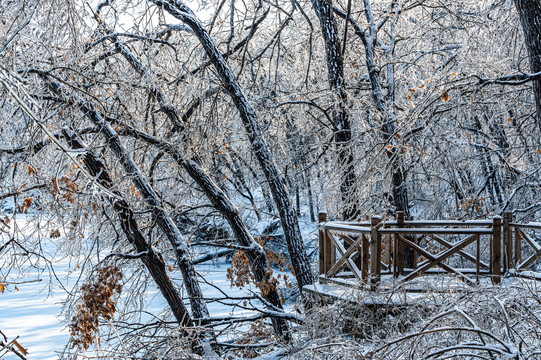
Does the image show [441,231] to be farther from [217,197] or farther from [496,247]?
[217,197]

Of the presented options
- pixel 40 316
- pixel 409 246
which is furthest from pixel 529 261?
pixel 40 316

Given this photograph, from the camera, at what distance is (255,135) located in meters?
8.77

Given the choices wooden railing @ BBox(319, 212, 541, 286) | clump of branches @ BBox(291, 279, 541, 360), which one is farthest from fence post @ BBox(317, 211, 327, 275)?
clump of branches @ BBox(291, 279, 541, 360)

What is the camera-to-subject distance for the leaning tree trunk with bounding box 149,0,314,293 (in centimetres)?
827

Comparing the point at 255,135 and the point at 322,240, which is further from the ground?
the point at 255,135

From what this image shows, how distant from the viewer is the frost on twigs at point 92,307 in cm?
698

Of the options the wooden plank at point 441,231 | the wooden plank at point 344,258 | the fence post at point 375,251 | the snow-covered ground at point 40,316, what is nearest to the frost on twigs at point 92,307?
the wooden plank at point 344,258

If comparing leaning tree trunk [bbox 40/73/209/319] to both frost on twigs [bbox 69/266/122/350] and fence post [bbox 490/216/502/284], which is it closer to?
frost on twigs [bbox 69/266/122/350]

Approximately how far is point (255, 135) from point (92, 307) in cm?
375

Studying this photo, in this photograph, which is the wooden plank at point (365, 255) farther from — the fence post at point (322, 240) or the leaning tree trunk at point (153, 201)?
the leaning tree trunk at point (153, 201)

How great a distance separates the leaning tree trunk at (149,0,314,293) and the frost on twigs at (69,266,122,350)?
3.02 meters

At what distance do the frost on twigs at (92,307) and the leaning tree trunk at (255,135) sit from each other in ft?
9.90

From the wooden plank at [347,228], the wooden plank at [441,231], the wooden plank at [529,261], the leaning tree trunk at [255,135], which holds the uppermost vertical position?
the leaning tree trunk at [255,135]

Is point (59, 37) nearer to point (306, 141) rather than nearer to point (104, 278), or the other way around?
point (104, 278)
